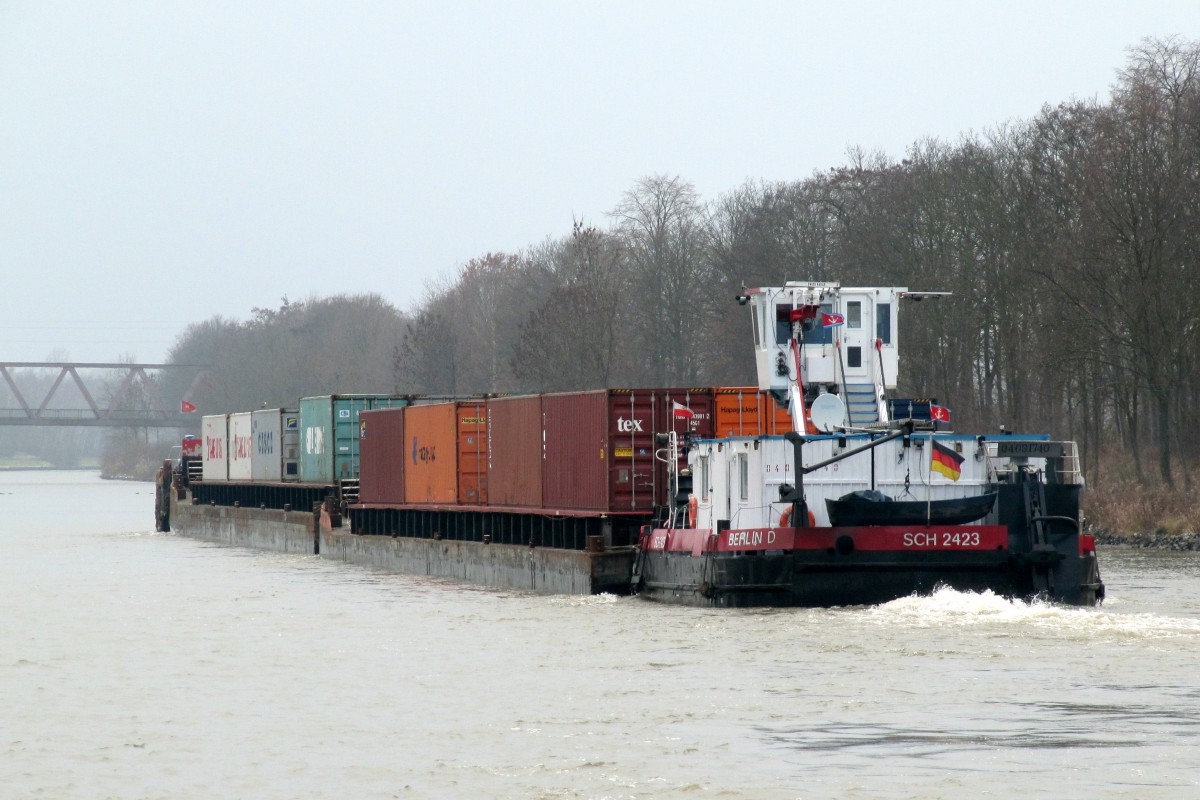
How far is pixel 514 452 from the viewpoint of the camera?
3534 centimetres

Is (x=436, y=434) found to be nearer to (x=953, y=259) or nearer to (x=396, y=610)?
(x=396, y=610)

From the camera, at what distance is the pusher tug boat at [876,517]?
25172 mm

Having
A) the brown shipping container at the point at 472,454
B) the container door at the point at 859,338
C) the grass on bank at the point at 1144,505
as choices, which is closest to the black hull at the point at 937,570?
the container door at the point at 859,338

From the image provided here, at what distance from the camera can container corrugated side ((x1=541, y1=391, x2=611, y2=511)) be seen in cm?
3031

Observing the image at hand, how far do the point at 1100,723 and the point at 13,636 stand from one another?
59.2 ft

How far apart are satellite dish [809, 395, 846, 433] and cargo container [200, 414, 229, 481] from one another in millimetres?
44947

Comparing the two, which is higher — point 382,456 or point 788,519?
point 382,456

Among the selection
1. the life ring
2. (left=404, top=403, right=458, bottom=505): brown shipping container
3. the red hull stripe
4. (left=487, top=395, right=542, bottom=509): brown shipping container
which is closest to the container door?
the life ring

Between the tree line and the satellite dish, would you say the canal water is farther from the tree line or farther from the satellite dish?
the tree line

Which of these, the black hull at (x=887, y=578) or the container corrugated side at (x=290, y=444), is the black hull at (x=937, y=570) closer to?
the black hull at (x=887, y=578)

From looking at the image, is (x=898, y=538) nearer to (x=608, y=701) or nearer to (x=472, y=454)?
(x=608, y=701)

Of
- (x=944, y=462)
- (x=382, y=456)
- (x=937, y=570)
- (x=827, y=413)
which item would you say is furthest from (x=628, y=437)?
(x=382, y=456)

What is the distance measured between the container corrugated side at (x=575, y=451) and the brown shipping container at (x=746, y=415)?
2.06 m

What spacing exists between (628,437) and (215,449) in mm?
44149
